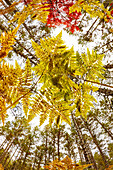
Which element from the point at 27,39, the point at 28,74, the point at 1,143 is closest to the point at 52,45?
Result: the point at 28,74

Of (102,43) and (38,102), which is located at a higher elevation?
(102,43)

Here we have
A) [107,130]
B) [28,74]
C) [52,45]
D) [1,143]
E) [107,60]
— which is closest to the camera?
[52,45]

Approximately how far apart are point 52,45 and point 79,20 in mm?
4990

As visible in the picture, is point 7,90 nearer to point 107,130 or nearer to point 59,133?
point 107,130

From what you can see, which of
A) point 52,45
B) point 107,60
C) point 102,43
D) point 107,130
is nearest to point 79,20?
point 102,43

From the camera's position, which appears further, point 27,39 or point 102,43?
point 102,43

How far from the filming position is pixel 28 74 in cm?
79

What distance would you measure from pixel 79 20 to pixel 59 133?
944 cm

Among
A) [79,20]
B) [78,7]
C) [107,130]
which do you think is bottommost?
[78,7]

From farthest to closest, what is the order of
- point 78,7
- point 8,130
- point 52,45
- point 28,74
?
point 8,130
point 78,7
point 28,74
point 52,45

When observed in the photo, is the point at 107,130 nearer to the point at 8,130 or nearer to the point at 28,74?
the point at 8,130

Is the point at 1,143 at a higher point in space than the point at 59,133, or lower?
lower

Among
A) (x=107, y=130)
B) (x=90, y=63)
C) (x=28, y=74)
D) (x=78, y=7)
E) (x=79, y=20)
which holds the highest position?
(x=79, y=20)

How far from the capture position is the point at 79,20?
4828mm
